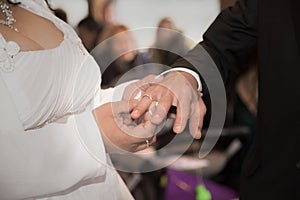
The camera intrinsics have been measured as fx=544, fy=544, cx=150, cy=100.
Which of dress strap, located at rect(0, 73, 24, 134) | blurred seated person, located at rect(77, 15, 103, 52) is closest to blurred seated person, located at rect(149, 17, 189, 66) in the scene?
blurred seated person, located at rect(77, 15, 103, 52)

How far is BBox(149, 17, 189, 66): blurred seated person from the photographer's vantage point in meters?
1.05

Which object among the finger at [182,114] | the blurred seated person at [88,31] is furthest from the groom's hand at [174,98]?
the blurred seated person at [88,31]

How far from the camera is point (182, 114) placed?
35.0 inches

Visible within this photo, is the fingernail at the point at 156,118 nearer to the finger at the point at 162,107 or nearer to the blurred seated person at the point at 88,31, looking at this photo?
the finger at the point at 162,107

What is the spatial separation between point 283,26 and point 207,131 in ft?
0.85

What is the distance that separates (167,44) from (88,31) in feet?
0.50

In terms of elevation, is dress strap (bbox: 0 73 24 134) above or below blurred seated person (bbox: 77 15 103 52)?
below

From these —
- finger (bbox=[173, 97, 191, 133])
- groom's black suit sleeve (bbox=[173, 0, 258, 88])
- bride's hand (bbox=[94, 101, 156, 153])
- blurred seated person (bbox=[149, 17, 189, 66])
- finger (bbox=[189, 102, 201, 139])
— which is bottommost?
bride's hand (bbox=[94, 101, 156, 153])

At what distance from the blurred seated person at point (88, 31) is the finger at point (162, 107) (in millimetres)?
208

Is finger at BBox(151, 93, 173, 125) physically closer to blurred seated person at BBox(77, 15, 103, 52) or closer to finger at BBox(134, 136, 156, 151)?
finger at BBox(134, 136, 156, 151)

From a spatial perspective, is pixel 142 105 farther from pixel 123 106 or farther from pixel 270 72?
pixel 270 72

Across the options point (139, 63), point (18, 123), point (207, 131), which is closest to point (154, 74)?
point (139, 63)

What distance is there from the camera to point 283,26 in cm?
94

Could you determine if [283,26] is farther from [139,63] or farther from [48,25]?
[48,25]
